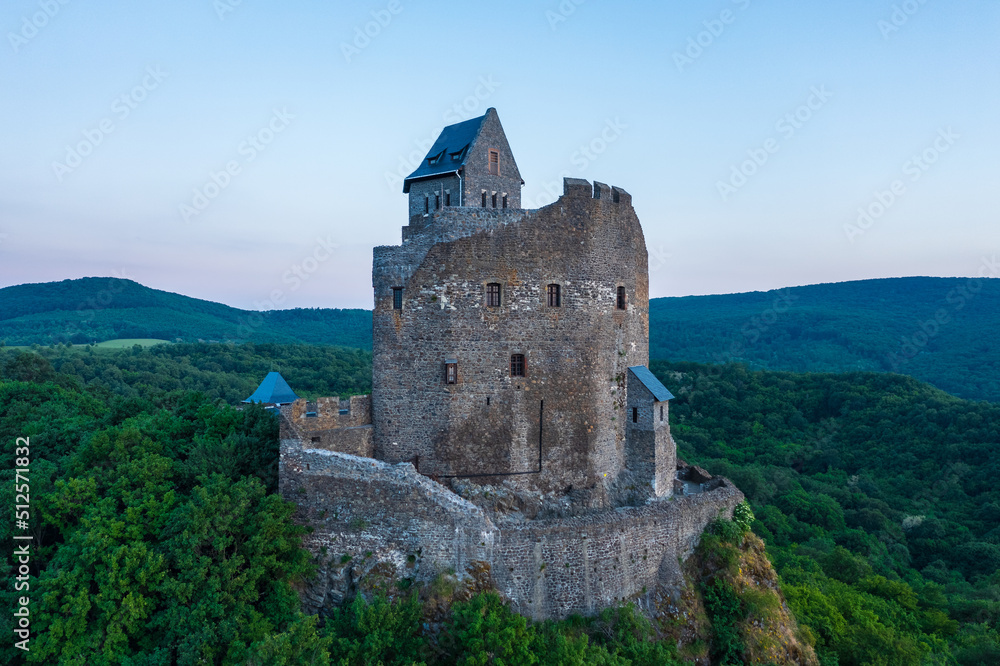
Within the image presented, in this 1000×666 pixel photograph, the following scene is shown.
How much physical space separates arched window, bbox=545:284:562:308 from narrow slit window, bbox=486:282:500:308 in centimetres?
181

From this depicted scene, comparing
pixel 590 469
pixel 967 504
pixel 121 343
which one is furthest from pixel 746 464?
pixel 121 343

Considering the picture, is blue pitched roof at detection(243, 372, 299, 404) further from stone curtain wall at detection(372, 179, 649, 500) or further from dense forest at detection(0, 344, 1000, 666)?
stone curtain wall at detection(372, 179, 649, 500)

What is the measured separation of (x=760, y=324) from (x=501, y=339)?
113 metres

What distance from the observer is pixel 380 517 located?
15.8 metres

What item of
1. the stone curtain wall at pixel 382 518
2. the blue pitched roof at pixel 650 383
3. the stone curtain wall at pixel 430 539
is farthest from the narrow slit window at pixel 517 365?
the stone curtain wall at pixel 382 518

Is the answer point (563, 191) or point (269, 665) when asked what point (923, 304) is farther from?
point (269, 665)

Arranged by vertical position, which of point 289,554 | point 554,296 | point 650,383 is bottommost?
point 289,554

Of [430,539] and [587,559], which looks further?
[587,559]

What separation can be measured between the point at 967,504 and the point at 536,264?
45830 mm

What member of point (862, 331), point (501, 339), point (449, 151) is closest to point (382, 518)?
point (501, 339)

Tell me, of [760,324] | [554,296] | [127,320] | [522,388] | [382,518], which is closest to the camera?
[382,518]

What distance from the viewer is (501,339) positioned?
19859mm

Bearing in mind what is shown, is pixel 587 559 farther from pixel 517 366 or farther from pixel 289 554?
pixel 289 554

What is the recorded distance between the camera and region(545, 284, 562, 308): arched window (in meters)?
20.3
